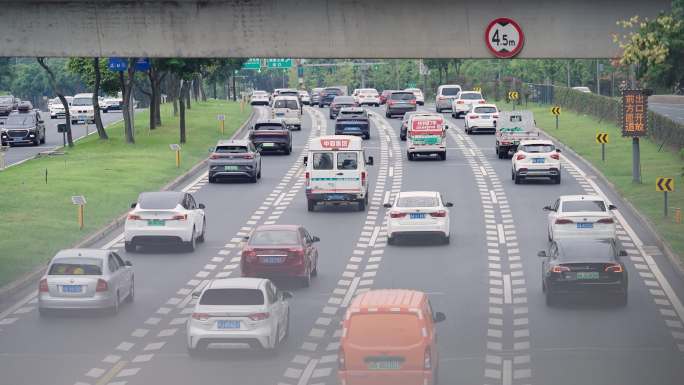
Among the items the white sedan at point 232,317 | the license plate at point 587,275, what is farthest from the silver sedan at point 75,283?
the license plate at point 587,275

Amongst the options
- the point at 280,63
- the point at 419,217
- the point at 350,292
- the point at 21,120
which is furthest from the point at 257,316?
the point at 280,63

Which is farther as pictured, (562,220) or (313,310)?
(562,220)

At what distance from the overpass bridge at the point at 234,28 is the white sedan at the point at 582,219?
455 inches

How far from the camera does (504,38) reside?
28922 mm

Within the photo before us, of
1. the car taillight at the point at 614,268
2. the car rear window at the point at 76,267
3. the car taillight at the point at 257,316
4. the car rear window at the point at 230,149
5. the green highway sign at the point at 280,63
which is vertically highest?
the green highway sign at the point at 280,63

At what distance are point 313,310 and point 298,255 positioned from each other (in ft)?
7.68

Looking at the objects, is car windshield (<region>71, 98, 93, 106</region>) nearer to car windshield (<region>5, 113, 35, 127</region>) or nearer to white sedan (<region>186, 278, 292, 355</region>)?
car windshield (<region>5, 113, 35, 127</region>)

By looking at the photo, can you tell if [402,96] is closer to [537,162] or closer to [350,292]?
[537,162]

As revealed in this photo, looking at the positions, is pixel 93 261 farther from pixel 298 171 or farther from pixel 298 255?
pixel 298 171


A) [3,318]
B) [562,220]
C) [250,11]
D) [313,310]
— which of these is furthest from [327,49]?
[562,220]

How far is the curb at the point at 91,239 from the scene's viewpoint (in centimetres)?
3488

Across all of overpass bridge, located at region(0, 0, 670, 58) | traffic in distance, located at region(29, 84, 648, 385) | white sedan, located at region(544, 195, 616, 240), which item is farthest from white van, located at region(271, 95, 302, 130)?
overpass bridge, located at region(0, 0, 670, 58)

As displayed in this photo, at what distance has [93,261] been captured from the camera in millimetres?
31406

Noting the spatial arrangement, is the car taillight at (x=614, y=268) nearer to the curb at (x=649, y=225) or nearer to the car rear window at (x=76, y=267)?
the curb at (x=649, y=225)
